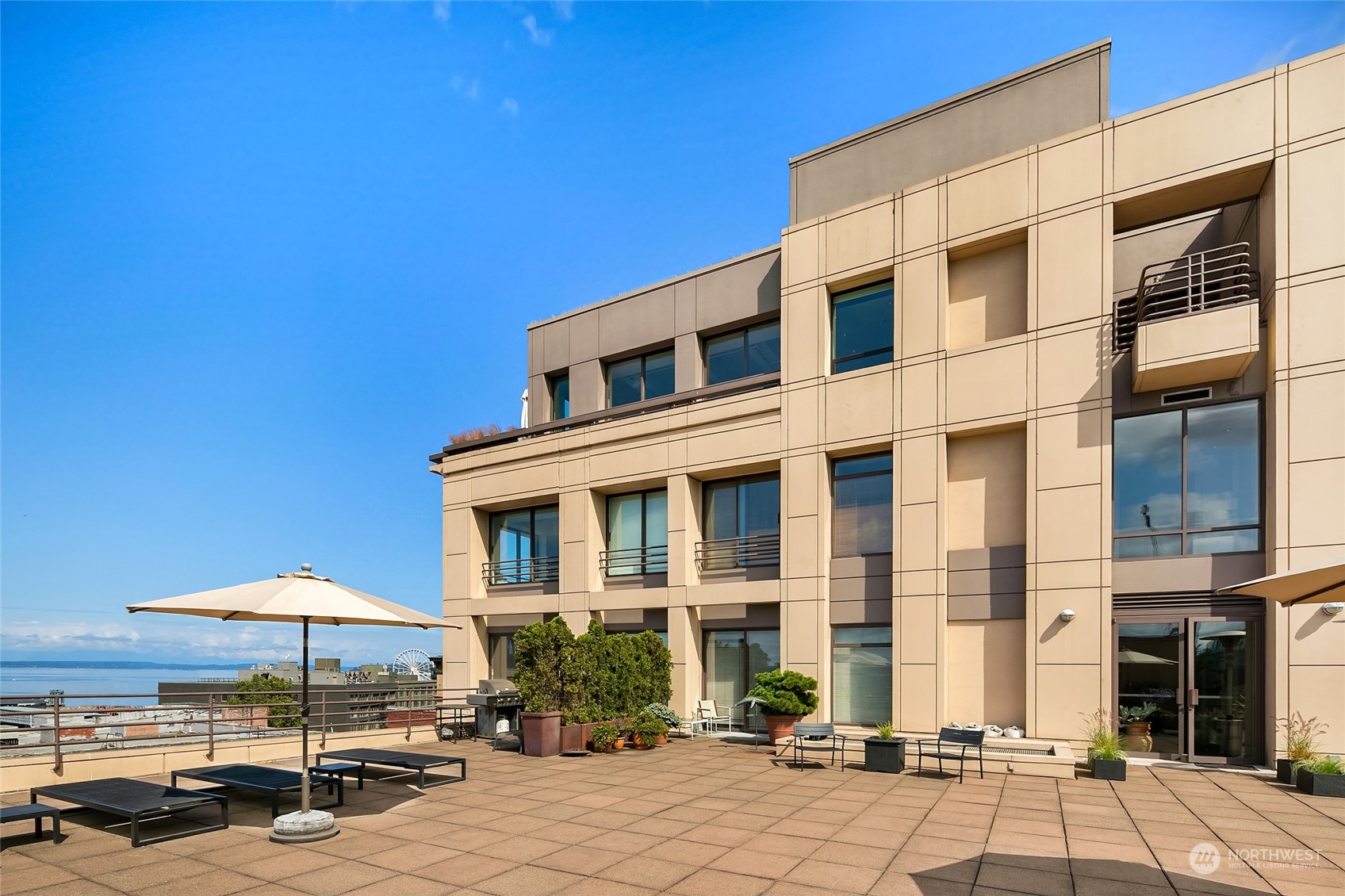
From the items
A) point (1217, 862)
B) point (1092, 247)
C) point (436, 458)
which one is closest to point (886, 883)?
point (1217, 862)

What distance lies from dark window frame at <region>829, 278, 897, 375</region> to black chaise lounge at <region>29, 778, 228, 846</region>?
1440 centimetres

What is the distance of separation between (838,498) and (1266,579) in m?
11.7

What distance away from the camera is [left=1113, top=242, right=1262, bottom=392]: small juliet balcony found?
1358 cm

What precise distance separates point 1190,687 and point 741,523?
989 cm

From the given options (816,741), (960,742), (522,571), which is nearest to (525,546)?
(522,571)

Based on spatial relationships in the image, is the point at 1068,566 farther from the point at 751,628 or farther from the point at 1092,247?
the point at 751,628

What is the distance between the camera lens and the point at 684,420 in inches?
808

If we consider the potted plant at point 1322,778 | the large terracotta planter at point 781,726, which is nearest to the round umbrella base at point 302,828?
the large terracotta planter at point 781,726

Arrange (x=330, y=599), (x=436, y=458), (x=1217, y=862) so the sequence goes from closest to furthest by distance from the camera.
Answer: (x=1217, y=862) < (x=330, y=599) < (x=436, y=458)

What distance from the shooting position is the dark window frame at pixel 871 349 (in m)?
17.9

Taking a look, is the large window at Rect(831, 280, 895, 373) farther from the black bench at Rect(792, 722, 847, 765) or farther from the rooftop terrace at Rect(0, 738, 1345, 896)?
the rooftop terrace at Rect(0, 738, 1345, 896)

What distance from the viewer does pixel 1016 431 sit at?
53.5ft

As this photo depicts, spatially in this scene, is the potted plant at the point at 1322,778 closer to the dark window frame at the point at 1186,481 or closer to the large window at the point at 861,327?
the dark window frame at the point at 1186,481

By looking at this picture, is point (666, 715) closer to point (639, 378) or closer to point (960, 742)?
point (960, 742)
